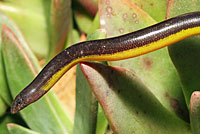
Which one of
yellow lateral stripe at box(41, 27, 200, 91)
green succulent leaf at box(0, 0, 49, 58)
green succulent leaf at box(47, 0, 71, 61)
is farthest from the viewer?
green succulent leaf at box(0, 0, 49, 58)

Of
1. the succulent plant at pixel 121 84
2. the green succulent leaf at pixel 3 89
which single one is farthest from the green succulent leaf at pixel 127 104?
the green succulent leaf at pixel 3 89

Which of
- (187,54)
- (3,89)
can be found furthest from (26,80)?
(187,54)

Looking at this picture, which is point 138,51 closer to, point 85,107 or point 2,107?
point 85,107

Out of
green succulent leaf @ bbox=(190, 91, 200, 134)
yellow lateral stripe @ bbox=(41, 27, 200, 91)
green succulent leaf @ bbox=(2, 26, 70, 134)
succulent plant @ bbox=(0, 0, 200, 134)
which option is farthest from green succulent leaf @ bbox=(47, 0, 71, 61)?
green succulent leaf @ bbox=(190, 91, 200, 134)

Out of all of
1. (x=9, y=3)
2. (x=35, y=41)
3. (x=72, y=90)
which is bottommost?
(x=72, y=90)

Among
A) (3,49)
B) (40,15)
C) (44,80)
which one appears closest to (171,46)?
(44,80)

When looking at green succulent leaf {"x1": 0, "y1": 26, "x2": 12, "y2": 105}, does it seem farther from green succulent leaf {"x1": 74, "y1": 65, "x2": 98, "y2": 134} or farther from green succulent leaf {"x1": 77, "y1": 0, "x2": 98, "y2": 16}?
green succulent leaf {"x1": 77, "y1": 0, "x2": 98, "y2": 16}

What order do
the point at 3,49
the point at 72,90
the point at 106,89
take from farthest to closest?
the point at 72,90
the point at 3,49
the point at 106,89

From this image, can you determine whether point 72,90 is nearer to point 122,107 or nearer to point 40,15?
point 40,15

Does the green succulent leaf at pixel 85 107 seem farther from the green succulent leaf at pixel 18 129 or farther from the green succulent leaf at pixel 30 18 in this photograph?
the green succulent leaf at pixel 30 18
